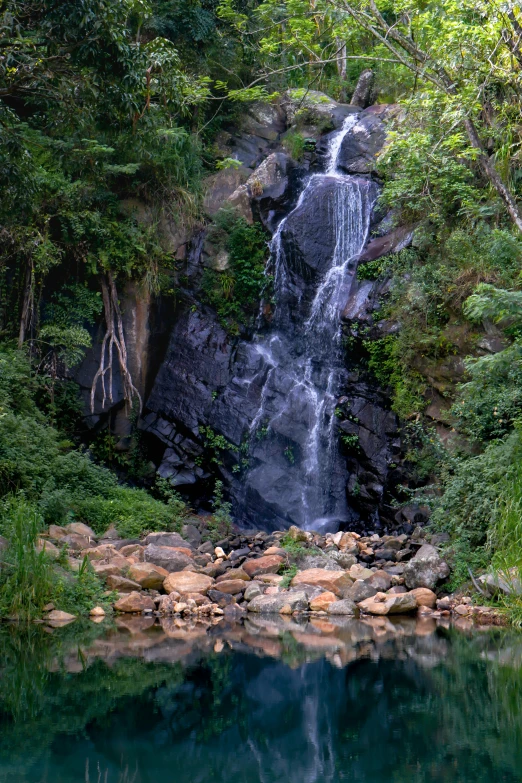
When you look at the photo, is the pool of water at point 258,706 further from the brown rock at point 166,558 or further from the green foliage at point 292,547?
the green foliage at point 292,547

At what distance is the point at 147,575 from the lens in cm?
793

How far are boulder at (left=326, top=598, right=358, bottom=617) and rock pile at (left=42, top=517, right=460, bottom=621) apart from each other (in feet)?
0.03

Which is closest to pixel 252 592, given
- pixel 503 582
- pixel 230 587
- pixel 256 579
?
pixel 230 587

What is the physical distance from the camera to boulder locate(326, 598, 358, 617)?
7.56m

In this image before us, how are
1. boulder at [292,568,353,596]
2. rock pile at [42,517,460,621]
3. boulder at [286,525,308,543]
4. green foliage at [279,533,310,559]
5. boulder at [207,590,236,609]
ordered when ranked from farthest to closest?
boulder at [286,525,308,543]
green foliage at [279,533,310,559]
boulder at [292,568,353,596]
boulder at [207,590,236,609]
rock pile at [42,517,460,621]

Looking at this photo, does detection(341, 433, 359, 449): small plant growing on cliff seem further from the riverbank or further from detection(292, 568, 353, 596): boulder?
detection(292, 568, 353, 596): boulder

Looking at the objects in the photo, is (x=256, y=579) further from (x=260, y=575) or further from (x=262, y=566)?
(x=262, y=566)

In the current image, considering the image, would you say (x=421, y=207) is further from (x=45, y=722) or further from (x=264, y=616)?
(x=45, y=722)

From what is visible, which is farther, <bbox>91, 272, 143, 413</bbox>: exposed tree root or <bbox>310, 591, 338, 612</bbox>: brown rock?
<bbox>91, 272, 143, 413</bbox>: exposed tree root

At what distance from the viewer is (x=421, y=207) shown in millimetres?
12242

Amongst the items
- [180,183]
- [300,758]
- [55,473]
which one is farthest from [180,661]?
[180,183]

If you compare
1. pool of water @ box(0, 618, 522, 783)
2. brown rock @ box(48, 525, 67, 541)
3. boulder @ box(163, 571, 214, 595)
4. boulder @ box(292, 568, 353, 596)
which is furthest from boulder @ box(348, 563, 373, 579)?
brown rock @ box(48, 525, 67, 541)

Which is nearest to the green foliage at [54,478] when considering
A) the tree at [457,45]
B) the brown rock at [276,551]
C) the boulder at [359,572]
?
the brown rock at [276,551]

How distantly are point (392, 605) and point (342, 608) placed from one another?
1.72 feet
